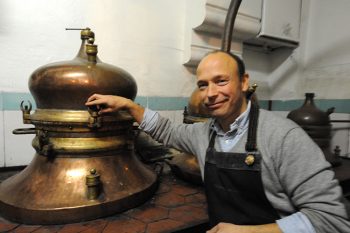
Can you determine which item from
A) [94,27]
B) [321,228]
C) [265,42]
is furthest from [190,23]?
[321,228]

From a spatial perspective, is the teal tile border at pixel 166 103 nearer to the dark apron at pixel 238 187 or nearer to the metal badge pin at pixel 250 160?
the dark apron at pixel 238 187

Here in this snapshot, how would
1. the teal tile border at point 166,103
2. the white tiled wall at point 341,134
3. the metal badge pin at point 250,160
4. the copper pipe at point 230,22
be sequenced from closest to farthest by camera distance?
the metal badge pin at point 250,160 → the copper pipe at point 230,22 → the teal tile border at point 166,103 → the white tiled wall at point 341,134

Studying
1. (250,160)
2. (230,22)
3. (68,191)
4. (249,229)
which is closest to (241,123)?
(250,160)

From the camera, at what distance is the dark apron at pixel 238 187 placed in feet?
3.16

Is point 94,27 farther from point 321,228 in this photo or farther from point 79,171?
point 321,228

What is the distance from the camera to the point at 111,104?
44.0 inches

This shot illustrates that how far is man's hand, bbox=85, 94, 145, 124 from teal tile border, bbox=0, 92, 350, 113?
30.4 inches

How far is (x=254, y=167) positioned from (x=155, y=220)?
1.50 feet

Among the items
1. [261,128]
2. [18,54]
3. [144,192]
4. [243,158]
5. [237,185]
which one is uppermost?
[18,54]

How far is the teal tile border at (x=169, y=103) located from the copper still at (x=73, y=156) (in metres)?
0.51

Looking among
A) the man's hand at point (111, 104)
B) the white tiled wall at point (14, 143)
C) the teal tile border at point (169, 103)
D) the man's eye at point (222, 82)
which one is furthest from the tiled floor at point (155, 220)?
the teal tile border at point (169, 103)

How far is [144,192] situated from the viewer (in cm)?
119

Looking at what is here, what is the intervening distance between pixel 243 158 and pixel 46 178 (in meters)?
0.82

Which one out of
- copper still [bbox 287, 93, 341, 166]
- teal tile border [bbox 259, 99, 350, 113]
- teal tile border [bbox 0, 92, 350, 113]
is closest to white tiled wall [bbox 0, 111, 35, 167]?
teal tile border [bbox 0, 92, 350, 113]
